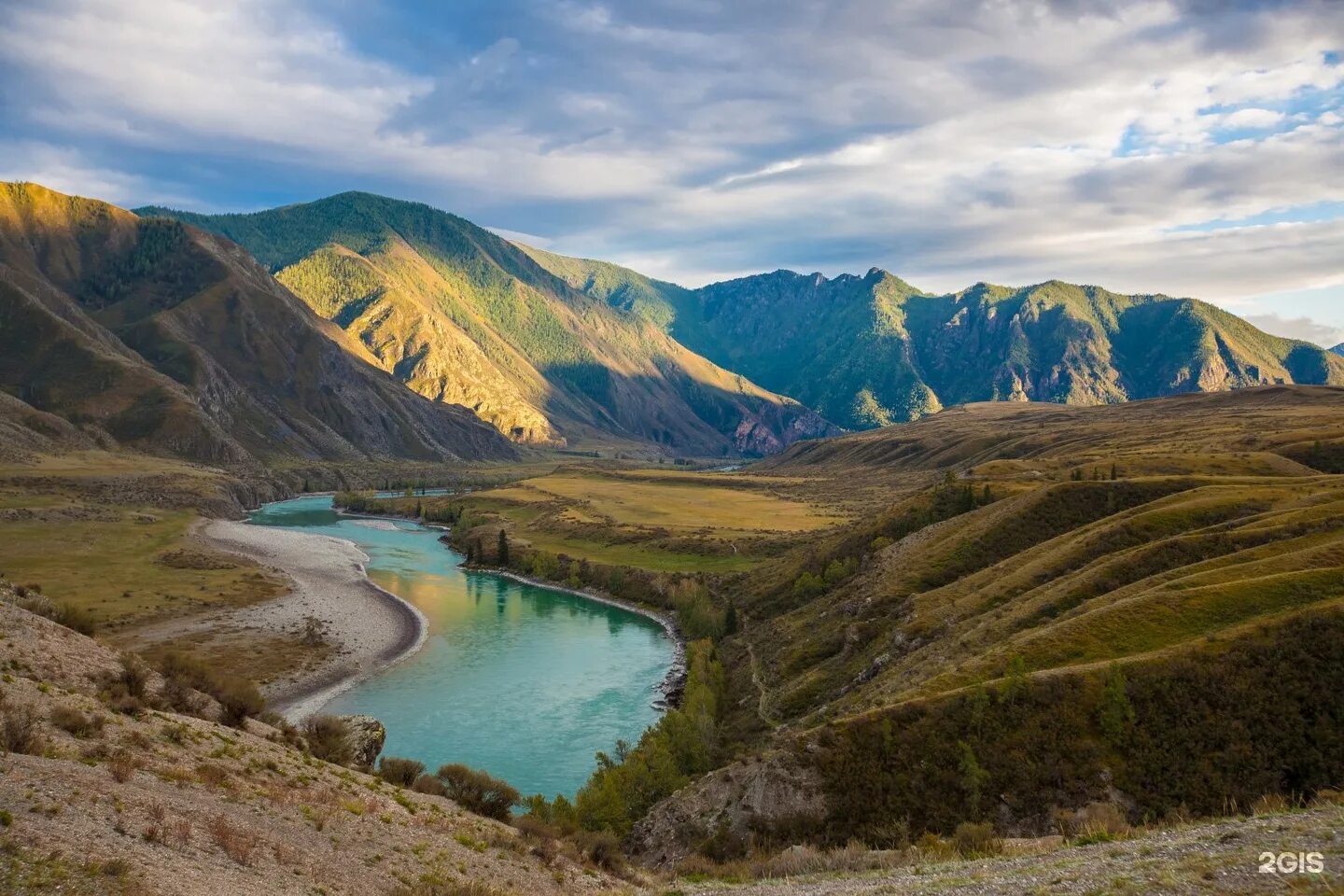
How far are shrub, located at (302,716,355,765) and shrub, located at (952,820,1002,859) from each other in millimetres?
24613

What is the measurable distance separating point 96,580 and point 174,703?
8304 centimetres

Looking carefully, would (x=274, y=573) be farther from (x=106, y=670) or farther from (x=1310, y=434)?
(x=1310, y=434)

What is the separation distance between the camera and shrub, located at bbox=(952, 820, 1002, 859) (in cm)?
2706

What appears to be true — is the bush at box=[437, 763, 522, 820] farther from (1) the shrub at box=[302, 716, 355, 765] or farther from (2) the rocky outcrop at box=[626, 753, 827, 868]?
(2) the rocky outcrop at box=[626, 753, 827, 868]

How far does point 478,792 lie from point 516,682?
43513 millimetres

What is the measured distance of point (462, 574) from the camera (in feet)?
436

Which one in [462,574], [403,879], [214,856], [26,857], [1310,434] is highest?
[1310,434]

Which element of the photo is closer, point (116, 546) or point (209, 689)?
point (209, 689)

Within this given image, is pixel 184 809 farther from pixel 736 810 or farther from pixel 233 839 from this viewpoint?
pixel 736 810

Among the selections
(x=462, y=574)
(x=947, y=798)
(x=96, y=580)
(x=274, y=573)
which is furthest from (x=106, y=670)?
(x=462, y=574)

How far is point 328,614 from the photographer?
318 ft

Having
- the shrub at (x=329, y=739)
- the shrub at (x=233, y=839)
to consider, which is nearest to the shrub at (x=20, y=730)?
the shrub at (x=233, y=839)

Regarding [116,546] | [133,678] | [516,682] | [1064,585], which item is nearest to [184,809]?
[133,678]

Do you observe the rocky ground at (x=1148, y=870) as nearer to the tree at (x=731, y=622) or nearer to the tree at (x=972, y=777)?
the tree at (x=972, y=777)
